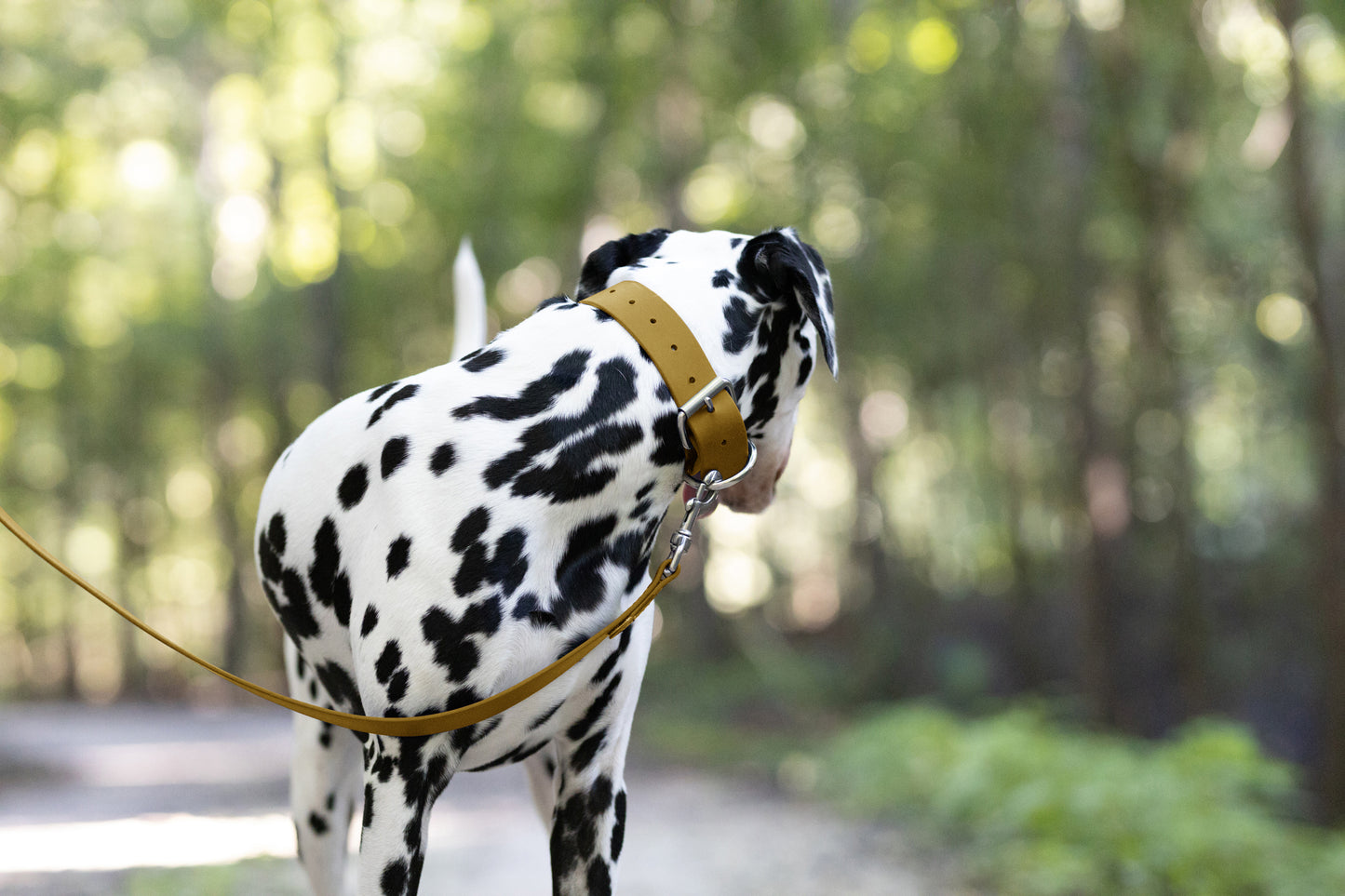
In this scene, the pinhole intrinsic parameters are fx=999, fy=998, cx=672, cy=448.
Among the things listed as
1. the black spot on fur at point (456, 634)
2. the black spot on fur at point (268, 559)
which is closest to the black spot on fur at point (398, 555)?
the black spot on fur at point (456, 634)

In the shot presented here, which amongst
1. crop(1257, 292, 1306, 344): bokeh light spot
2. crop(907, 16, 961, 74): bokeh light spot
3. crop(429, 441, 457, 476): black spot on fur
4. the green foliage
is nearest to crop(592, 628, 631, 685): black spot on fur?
crop(429, 441, 457, 476): black spot on fur

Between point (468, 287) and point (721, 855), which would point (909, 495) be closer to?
point (721, 855)

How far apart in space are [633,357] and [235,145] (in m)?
19.3

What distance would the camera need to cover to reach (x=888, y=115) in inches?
456

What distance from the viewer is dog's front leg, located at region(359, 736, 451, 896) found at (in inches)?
75.9

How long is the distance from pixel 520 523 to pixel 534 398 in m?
0.26

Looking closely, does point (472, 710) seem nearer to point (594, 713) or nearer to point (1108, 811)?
point (594, 713)

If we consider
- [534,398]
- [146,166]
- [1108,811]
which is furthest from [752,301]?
[146,166]

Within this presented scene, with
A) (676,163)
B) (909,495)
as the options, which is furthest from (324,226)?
(909,495)

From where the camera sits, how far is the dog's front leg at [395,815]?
1.93 metres

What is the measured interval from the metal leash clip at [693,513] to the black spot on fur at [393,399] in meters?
0.63

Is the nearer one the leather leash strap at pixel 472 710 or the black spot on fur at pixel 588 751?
the leather leash strap at pixel 472 710

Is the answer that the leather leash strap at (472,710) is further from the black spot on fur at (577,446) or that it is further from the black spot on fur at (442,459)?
the black spot on fur at (442,459)

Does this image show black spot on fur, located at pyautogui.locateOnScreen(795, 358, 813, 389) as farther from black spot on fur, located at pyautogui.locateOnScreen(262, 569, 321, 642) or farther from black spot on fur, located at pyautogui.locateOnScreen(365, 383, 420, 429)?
black spot on fur, located at pyautogui.locateOnScreen(262, 569, 321, 642)
